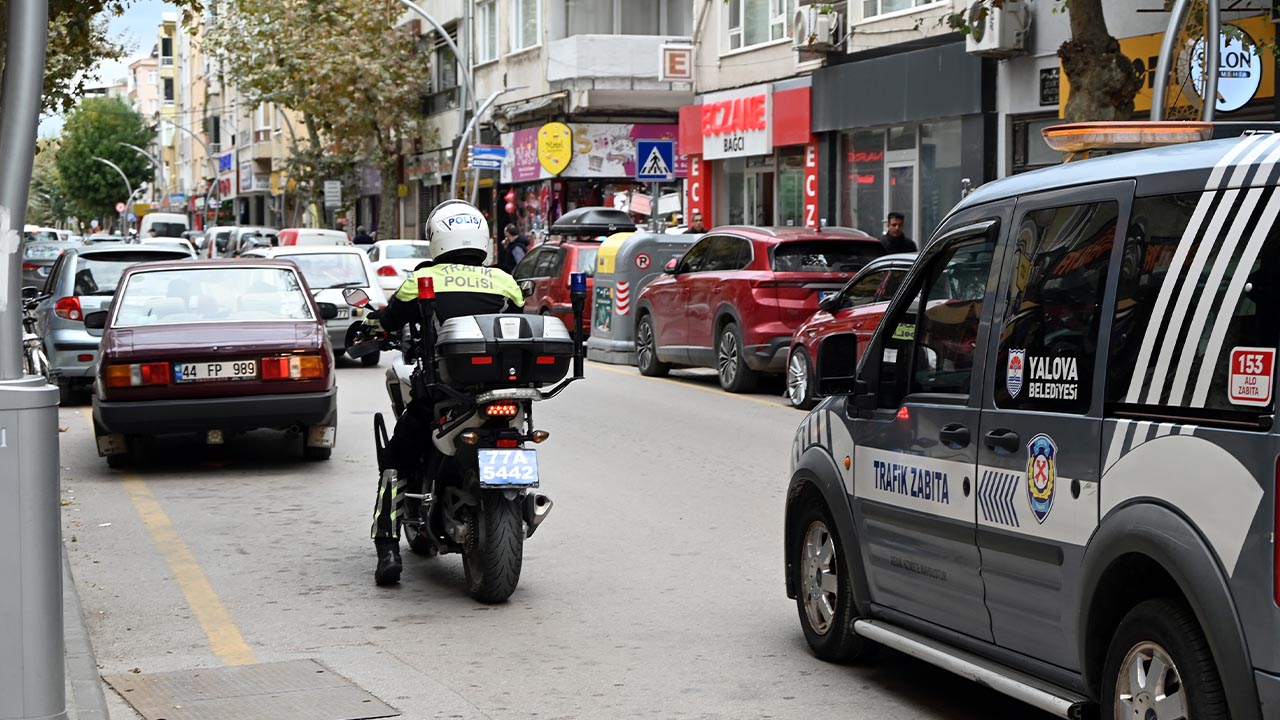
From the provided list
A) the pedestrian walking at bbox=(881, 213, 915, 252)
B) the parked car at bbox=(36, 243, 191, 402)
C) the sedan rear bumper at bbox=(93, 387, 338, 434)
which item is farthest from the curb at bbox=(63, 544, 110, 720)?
the pedestrian walking at bbox=(881, 213, 915, 252)

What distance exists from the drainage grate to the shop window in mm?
24866

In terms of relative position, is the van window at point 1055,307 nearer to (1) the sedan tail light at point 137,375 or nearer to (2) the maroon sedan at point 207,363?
(2) the maroon sedan at point 207,363

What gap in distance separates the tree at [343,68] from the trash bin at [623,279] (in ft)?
90.7

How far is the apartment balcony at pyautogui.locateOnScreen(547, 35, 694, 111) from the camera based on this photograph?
40.2 metres

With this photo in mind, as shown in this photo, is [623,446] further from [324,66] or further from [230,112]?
[230,112]

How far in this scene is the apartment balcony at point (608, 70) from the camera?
40.2 m

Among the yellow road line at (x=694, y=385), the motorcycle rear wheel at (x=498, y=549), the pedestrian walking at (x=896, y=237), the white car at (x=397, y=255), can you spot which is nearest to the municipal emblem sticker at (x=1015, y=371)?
the motorcycle rear wheel at (x=498, y=549)

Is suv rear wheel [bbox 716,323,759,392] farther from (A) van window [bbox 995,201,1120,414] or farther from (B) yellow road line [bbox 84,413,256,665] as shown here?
(A) van window [bbox 995,201,1120,414]

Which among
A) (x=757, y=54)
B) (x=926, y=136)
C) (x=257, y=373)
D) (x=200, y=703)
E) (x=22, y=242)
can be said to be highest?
(x=757, y=54)

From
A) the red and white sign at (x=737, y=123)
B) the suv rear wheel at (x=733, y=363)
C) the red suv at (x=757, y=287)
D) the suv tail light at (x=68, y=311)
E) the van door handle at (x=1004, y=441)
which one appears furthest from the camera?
the red and white sign at (x=737, y=123)

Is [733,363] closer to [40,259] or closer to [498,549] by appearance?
[498,549]

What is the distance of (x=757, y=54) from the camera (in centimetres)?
3161

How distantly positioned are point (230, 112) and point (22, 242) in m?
85.0

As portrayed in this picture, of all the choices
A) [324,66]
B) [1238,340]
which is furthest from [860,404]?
[324,66]
